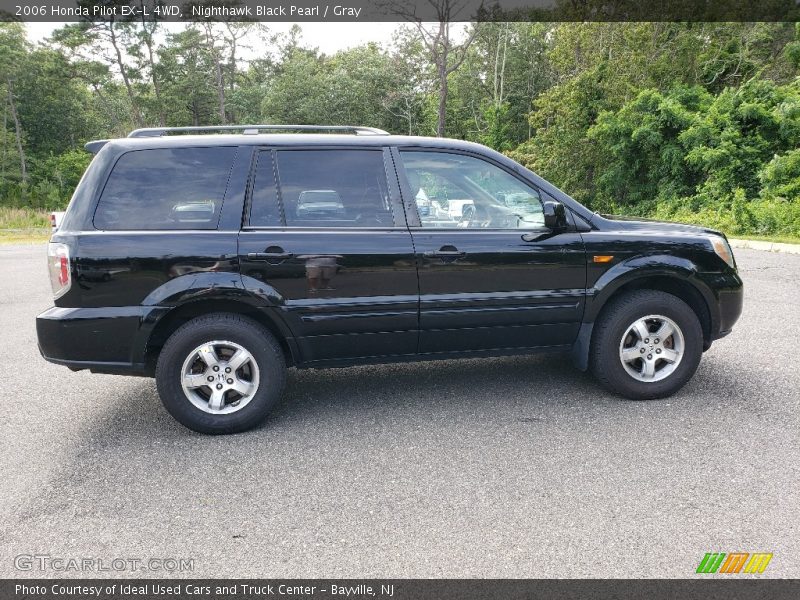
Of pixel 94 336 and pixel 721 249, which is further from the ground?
pixel 721 249

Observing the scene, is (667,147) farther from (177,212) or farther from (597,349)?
(177,212)

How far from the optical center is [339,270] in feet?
12.8

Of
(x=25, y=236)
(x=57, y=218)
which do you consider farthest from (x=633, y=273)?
(x=25, y=236)

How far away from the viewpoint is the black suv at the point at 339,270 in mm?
3762

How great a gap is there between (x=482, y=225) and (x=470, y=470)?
1674mm

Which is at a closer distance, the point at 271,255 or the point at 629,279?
the point at 271,255

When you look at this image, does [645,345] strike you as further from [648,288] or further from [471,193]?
[471,193]

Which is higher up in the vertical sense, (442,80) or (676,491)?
(442,80)

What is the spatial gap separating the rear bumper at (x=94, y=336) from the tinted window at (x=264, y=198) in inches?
34.5

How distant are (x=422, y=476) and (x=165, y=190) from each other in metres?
2.35

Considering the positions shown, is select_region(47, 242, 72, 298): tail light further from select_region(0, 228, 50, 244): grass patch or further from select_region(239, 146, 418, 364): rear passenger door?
select_region(0, 228, 50, 244): grass patch

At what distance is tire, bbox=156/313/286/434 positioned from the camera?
12.5ft

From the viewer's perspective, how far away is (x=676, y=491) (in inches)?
121

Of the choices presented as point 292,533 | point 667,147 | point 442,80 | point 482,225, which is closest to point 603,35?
point 442,80
